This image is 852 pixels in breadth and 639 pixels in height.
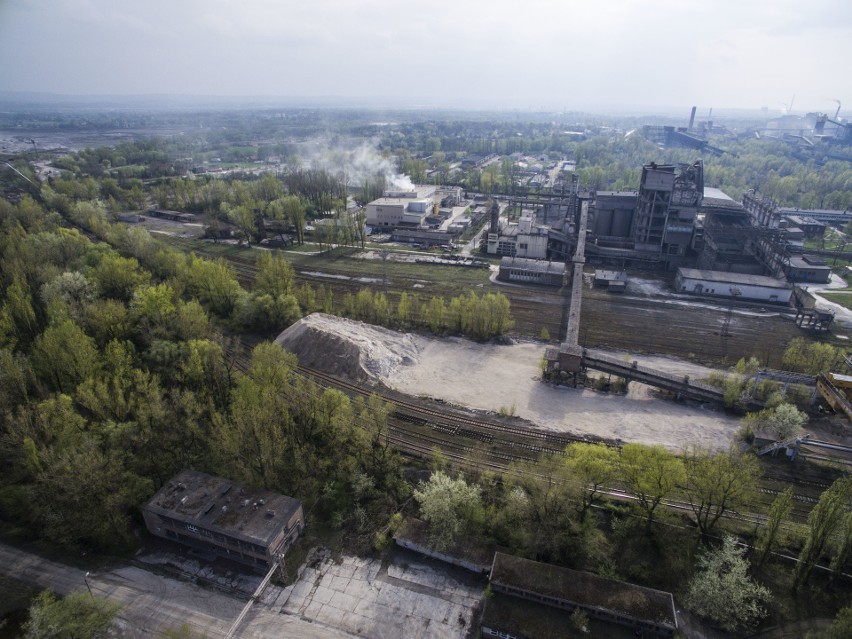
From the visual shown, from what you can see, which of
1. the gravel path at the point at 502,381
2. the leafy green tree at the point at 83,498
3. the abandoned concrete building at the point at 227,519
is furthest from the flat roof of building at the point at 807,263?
the leafy green tree at the point at 83,498

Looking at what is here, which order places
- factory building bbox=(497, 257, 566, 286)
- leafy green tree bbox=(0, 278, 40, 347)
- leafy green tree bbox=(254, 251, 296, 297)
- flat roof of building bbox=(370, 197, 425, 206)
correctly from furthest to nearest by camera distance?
flat roof of building bbox=(370, 197, 425, 206)
factory building bbox=(497, 257, 566, 286)
leafy green tree bbox=(254, 251, 296, 297)
leafy green tree bbox=(0, 278, 40, 347)

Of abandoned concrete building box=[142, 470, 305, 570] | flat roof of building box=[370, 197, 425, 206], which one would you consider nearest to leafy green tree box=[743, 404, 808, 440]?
abandoned concrete building box=[142, 470, 305, 570]

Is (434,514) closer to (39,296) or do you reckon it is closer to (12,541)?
(12,541)

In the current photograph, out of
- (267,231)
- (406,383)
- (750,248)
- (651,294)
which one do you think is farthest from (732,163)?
(406,383)

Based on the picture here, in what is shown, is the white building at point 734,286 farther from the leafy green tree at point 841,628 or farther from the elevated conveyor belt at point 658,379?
the leafy green tree at point 841,628

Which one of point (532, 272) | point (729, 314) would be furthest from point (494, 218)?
point (729, 314)

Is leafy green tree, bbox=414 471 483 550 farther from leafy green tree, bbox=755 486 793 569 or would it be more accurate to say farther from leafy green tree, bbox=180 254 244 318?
leafy green tree, bbox=180 254 244 318
